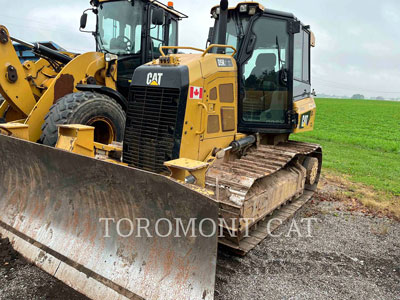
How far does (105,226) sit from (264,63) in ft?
10.2

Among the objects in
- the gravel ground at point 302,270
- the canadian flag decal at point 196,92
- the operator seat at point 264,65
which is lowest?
the gravel ground at point 302,270

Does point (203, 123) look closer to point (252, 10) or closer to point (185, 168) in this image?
point (185, 168)

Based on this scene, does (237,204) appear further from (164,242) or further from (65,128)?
(65,128)

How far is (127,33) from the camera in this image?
684 centimetres

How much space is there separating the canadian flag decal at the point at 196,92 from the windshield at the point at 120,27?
3.37m

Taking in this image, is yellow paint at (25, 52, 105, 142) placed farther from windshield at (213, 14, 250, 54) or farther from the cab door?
the cab door

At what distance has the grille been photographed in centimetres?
393

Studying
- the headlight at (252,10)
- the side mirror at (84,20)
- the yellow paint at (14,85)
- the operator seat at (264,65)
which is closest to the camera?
the headlight at (252,10)

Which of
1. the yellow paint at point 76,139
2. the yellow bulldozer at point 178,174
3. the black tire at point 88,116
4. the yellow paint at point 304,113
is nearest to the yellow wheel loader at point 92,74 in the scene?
the black tire at point 88,116

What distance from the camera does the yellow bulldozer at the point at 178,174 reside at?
2764 mm

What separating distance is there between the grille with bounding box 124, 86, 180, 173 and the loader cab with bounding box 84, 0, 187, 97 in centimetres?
272

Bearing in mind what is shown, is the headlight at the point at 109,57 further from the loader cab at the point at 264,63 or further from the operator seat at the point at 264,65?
the operator seat at the point at 264,65

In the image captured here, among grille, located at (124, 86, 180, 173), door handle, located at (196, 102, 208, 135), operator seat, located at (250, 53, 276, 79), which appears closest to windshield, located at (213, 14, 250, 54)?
operator seat, located at (250, 53, 276, 79)

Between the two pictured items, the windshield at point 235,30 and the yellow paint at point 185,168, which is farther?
the windshield at point 235,30
